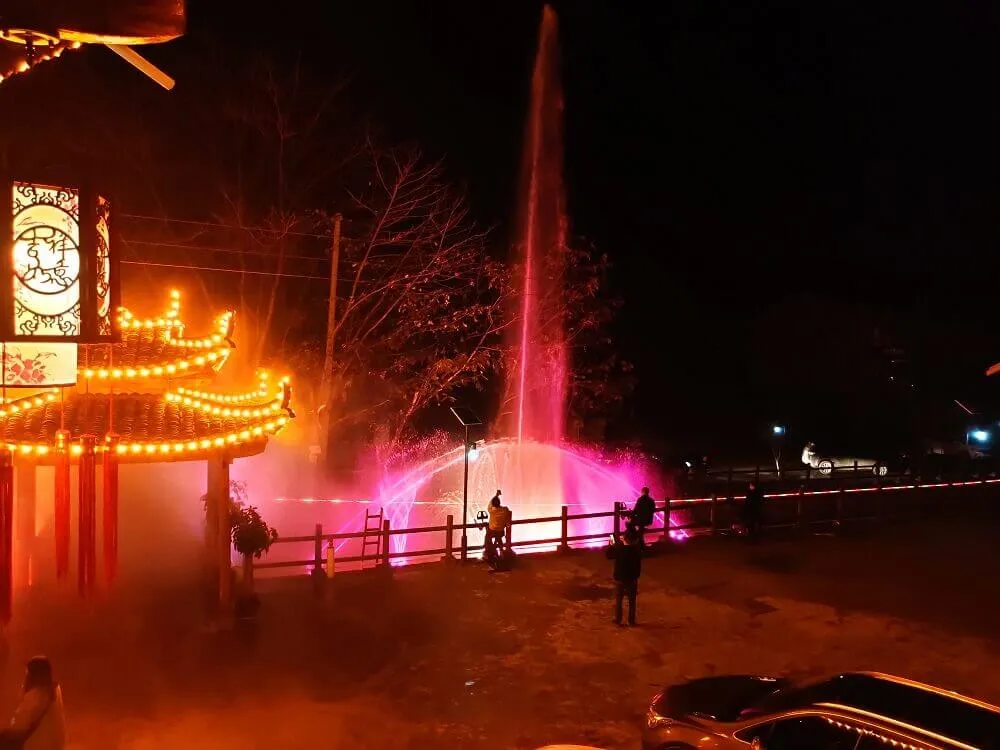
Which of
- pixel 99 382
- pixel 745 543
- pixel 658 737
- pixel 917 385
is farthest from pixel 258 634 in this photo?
pixel 917 385

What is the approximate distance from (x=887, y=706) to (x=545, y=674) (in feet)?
17.3

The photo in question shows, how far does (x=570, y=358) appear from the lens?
2791cm

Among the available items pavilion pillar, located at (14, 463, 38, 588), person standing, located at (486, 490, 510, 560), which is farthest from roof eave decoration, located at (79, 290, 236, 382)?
person standing, located at (486, 490, 510, 560)

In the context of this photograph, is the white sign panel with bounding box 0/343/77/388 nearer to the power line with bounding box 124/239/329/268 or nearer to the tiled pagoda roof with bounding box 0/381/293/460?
the tiled pagoda roof with bounding box 0/381/293/460

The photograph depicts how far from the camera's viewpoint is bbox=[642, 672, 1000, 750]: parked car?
567 cm

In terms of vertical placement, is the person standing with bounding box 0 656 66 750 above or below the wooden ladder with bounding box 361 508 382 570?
above

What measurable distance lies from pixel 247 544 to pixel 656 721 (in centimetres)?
779

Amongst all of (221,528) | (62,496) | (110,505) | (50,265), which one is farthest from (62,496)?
(221,528)

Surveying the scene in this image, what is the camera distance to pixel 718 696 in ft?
25.6

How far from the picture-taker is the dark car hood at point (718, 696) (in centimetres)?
738

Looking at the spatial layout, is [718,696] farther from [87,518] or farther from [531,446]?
[531,446]

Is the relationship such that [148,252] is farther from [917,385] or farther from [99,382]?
[917,385]

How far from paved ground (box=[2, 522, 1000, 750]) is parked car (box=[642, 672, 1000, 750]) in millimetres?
1551

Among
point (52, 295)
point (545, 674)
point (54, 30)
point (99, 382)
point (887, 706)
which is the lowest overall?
point (545, 674)
